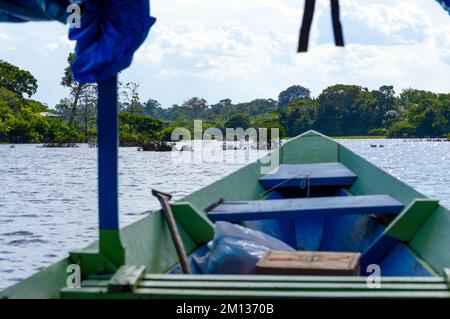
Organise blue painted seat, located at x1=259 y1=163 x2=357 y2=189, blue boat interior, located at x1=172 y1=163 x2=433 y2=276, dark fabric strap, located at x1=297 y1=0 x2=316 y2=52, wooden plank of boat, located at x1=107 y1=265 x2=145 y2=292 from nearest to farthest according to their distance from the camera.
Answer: dark fabric strap, located at x1=297 y1=0 x2=316 y2=52
wooden plank of boat, located at x1=107 y1=265 x2=145 y2=292
blue boat interior, located at x1=172 y1=163 x2=433 y2=276
blue painted seat, located at x1=259 y1=163 x2=357 y2=189

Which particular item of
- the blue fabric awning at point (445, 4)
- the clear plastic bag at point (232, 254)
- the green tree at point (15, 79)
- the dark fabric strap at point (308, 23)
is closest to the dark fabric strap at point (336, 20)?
the dark fabric strap at point (308, 23)

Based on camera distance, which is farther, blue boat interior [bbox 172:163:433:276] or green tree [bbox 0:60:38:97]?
green tree [bbox 0:60:38:97]

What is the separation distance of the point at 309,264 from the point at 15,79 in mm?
76851

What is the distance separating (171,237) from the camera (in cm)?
511

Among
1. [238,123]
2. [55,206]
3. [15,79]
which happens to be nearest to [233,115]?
[238,123]

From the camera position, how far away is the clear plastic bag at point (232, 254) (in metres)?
4.94

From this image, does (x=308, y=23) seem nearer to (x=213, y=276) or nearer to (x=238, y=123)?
(x=213, y=276)

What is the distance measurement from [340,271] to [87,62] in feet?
6.77

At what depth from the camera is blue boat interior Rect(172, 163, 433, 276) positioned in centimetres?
542

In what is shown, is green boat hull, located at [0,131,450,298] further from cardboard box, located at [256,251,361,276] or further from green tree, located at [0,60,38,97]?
green tree, located at [0,60,38,97]

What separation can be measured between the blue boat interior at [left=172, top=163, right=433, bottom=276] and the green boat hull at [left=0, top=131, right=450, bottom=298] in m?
0.13

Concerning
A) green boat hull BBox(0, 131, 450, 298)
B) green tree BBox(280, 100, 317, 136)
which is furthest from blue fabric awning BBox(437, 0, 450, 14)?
green tree BBox(280, 100, 317, 136)

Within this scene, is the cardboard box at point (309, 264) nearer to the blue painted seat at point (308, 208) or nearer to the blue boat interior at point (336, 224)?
the blue boat interior at point (336, 224)

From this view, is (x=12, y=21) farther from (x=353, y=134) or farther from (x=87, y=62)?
(x=353, y=134)
